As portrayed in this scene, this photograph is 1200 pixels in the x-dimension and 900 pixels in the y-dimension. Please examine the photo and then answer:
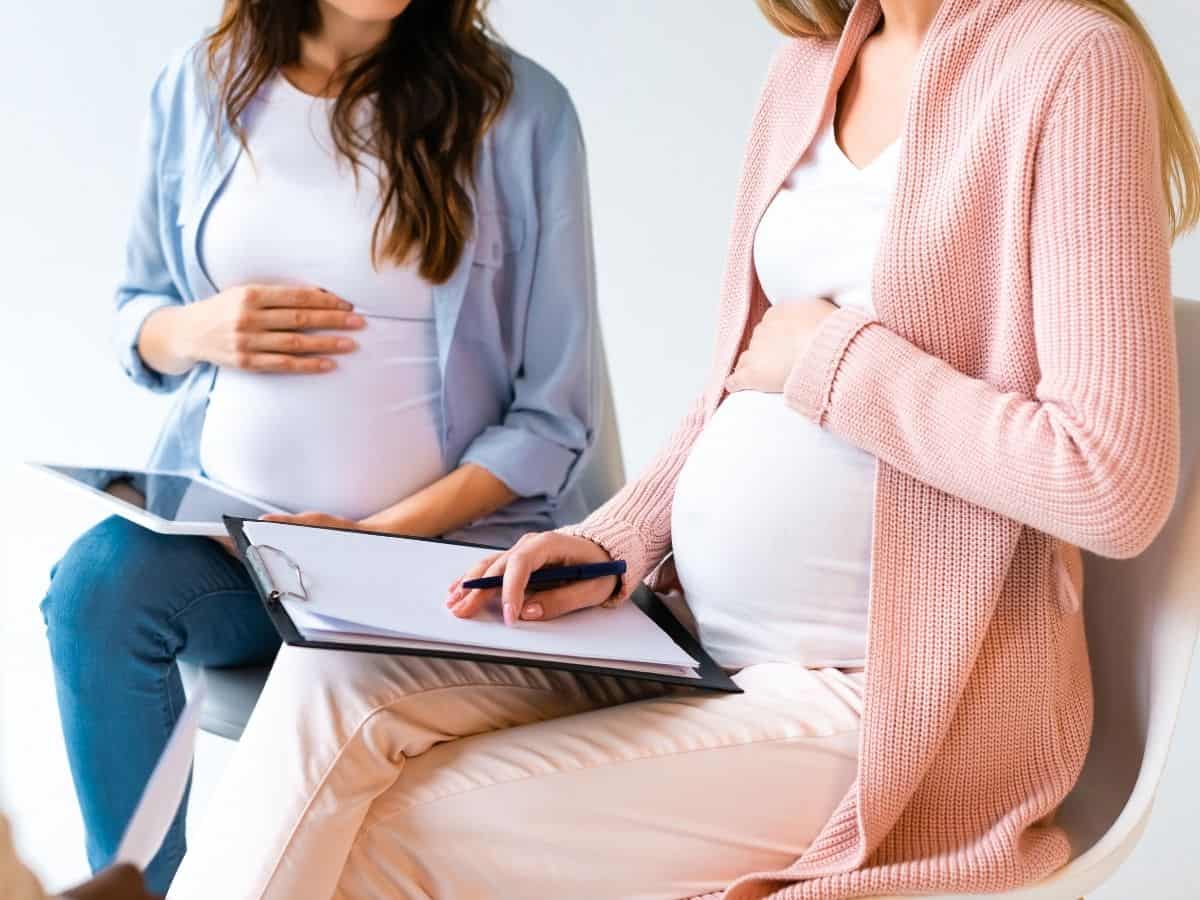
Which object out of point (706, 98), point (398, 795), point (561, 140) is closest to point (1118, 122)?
point (398, 795)

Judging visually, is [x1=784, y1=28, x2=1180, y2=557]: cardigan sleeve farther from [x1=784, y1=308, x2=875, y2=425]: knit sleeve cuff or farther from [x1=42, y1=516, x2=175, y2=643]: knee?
[x1=42, y1=516, x2=175, y2=643]: knee

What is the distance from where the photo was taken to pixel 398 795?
931 millimetres

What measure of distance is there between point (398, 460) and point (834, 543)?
614mm

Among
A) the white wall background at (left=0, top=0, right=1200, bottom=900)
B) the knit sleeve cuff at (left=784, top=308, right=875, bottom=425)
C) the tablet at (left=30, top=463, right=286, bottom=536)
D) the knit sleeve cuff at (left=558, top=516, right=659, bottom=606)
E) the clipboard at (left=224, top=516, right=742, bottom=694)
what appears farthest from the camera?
the white wall background at (left=0, top=0, right=1200, bottom=900)

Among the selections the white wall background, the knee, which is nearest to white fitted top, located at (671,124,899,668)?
the knee

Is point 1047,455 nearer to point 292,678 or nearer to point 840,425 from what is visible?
point 840,425

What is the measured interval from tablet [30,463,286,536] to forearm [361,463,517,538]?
128mm

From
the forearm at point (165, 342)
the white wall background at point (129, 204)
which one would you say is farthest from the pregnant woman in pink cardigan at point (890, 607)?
the white wall background at point (129, 204)

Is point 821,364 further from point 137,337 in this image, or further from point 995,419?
point 137,337

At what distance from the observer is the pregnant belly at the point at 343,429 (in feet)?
4.76

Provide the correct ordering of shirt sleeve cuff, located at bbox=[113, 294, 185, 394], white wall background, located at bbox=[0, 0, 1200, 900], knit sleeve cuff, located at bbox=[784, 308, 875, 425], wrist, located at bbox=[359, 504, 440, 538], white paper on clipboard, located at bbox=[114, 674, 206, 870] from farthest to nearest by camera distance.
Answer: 1. white wall background, located at bbox=[0, 0, 1200, 900]
2. shirt sleeve cuff, located at bbox=[113, 294, 185, 394]
3. wrist, located at bbox=[359, 504, 440, 538]
4. knit sleeve cuff, located at bbox=[784, 308, 875, 425]
5. white paper on clipboard, located at bbox=[114, 674, 206, 870]

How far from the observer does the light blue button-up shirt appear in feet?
4.94

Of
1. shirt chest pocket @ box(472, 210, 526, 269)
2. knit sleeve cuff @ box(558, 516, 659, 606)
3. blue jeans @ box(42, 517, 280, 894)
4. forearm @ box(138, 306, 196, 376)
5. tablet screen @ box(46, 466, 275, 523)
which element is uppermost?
shirt chest pocket @ box(472, 210, 526, 269)

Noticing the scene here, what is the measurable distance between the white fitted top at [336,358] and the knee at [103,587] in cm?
16
